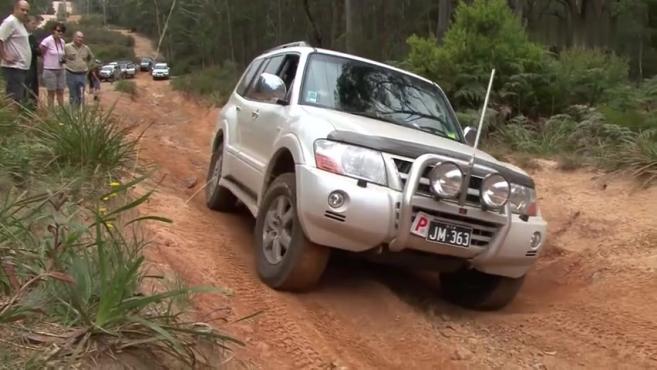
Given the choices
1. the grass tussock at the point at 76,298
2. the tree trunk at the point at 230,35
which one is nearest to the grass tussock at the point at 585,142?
the grass tussock at the point at 76,298

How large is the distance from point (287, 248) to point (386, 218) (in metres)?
0.76

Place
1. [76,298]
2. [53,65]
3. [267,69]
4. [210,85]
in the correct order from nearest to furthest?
[76,298] → [267,69] → [53,65] → [210,85]

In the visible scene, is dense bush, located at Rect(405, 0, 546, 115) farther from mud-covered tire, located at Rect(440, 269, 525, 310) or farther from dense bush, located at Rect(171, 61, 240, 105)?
dense bush, located at Rect(171, 61, 240, 105)

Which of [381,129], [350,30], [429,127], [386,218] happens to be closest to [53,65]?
[429,127]

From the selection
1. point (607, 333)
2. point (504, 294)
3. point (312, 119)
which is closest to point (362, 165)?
point (312, 119)

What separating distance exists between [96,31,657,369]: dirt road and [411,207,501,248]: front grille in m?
0.64

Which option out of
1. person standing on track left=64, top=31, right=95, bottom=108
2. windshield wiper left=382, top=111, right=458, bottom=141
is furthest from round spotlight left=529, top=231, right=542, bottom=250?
person standing on track left=64, top=31, right=95, bottom=108

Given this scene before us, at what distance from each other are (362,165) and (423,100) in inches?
72.9

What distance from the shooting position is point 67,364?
285 centimetres

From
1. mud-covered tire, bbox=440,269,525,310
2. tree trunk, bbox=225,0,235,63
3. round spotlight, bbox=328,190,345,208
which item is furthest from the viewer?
tree trunk, bbox=225,0,235,63

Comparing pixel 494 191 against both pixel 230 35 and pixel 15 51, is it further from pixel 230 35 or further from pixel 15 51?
pixel 230 35

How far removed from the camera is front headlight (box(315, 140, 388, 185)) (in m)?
4.58

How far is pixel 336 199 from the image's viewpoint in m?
4.49

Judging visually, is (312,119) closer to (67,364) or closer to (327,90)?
(327,90)
